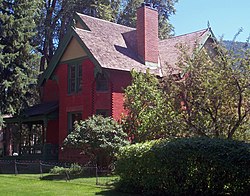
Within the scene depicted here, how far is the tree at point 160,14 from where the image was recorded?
41875 mm

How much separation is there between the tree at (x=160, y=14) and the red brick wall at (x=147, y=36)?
13.9 metres

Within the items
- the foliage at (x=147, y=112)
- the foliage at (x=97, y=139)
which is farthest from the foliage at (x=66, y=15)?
the foliage at (x=97, y=139)

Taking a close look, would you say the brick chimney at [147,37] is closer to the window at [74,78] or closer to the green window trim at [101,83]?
the green window trim at [101,83]

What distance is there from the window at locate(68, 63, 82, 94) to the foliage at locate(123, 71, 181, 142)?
481 cm

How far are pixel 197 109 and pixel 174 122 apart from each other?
1.19 meters

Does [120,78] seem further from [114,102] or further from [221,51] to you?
[221,51]

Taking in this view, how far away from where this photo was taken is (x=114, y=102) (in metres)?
24.1

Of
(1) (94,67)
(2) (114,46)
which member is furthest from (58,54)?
(2) (114,46)

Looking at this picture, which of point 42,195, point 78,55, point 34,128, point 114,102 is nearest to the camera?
point 42,195


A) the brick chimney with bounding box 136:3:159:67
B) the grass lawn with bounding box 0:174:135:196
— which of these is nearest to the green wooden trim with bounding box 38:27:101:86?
the brick chimney with bounding box 136:3:159:67

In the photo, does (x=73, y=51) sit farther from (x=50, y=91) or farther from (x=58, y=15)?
(x=58, y=15)

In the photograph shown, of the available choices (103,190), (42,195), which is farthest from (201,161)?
(42,195)

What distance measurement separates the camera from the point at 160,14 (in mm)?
44875

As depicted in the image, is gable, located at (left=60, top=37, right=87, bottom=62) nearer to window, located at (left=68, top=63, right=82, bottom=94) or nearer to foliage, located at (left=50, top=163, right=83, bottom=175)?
window, located at (left=68, top=63, right=82, bottom=94)
